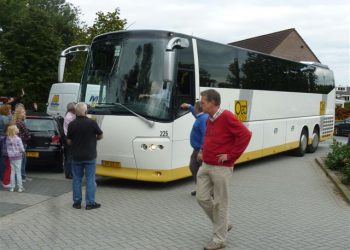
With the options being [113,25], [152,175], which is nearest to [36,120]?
[152,175]

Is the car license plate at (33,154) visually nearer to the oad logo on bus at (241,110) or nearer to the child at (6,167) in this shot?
the child at (6,167)

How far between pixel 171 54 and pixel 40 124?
4.50 meters

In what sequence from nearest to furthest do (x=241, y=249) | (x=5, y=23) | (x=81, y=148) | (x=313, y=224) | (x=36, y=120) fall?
(x=241, y=249), (x=313, y=224), (x=81, y=148), (x=36, y=120), (x=5, y=23)

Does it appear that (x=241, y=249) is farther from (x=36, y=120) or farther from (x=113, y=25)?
(x=113, y=25)

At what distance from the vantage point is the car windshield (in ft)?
40.8

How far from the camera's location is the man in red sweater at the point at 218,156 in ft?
19.6

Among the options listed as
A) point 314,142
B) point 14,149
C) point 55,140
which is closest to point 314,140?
point 314,142

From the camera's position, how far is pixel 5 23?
1665 inches

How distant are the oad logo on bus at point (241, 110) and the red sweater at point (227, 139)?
696 centimetres

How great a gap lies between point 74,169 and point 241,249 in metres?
3.57

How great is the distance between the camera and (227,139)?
603 centimetres

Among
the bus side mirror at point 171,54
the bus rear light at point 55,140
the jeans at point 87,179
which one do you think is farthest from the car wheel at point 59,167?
the bus side mirror at point 171,54

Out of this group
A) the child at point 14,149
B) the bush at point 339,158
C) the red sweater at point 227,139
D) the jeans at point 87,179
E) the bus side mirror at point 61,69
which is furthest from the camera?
the bush at point 339,158

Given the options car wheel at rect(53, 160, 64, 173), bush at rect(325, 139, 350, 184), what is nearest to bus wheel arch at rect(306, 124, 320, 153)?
bush at rect(325, 139, 350, 184)
